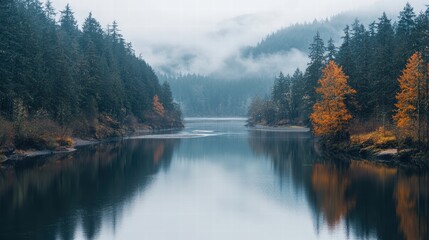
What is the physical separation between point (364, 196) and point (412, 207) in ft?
15.4

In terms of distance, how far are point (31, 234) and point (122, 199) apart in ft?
36.9

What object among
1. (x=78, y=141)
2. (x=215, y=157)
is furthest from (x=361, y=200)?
(x=78, y=141)

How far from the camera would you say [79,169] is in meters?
51.7

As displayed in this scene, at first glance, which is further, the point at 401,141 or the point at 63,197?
the point at 401,141

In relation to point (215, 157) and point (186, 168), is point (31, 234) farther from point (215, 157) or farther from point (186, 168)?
point (215, 157)

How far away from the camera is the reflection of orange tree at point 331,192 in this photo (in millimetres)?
30984

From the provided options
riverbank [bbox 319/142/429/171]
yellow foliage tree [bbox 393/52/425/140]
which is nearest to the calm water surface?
riverbank [bbox 319/142/429/171]

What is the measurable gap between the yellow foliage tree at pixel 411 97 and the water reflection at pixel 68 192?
3030cm

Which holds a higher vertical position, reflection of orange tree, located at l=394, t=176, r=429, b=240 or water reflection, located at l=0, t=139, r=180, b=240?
water reflection, located at l=0, t=139, r=180, b=240

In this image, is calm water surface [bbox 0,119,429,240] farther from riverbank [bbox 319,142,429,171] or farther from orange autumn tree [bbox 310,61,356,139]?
orange autumn tree [bbox 310,61,356,139]

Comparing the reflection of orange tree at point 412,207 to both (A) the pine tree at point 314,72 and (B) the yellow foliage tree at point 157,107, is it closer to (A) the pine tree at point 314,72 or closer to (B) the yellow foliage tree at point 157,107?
(A) the pine tree at point 314,72

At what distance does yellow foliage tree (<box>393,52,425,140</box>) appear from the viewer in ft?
185

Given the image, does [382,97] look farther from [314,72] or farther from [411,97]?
[314,72]

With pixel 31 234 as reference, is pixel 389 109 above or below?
above
